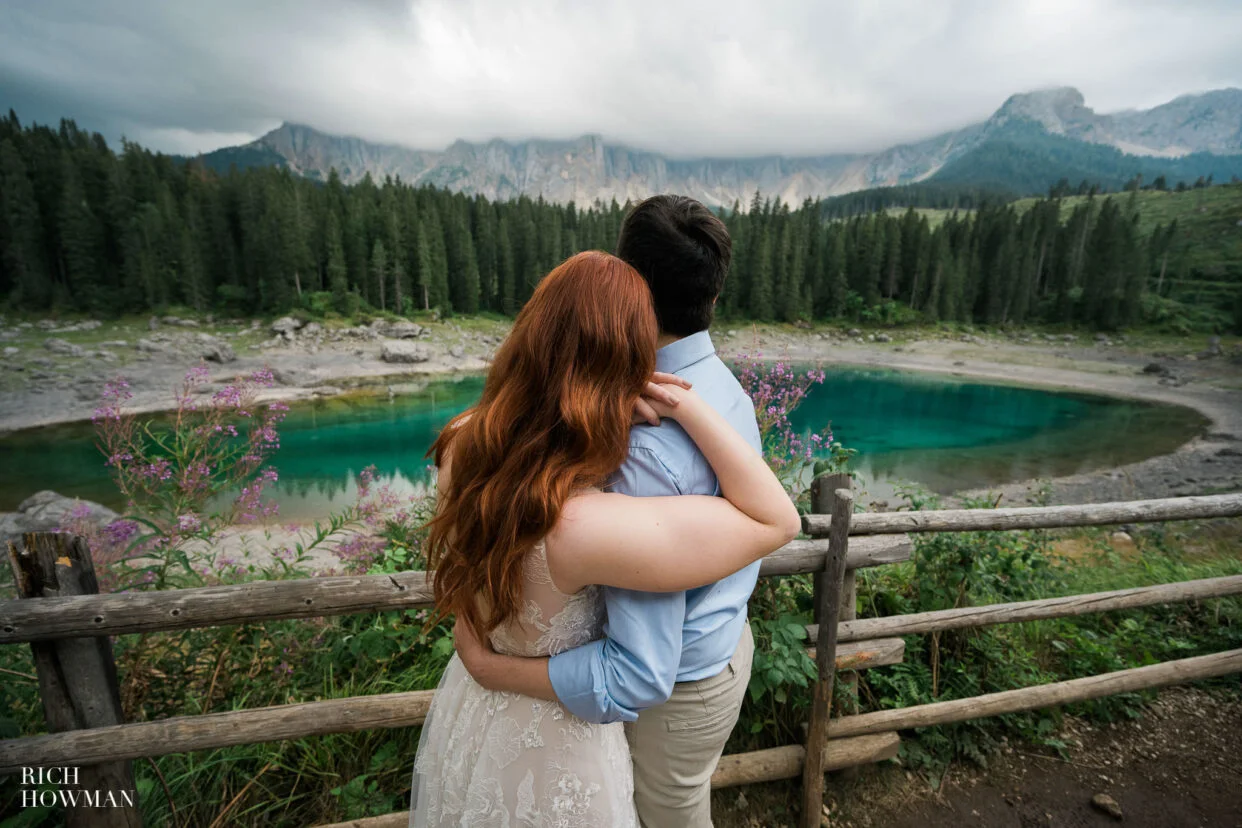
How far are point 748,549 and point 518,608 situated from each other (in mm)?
507

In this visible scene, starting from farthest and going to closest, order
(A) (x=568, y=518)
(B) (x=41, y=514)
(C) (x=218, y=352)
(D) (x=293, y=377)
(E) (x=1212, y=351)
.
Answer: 1. (E) (x=1212, y=351)
2. (C) (x=218, y=352)
3. (D) (x=293, y=377)
4. (B) (x=41, y=514)
5. (A) (x=568, y=518)

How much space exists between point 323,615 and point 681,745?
4.88 feet

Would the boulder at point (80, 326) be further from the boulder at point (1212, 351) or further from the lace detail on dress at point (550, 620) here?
the boulder at point (1212, 351)

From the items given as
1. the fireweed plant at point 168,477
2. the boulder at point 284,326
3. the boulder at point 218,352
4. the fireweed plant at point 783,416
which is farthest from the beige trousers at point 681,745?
the boulder at point 284,326

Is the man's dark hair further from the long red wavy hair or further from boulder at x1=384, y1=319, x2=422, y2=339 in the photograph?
boulder at x1=384, y1=319, x2=422, y2=339

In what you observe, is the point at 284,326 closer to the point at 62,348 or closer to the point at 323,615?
the point at 62,348

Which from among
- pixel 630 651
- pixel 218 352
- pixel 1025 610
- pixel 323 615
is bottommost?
pixel 218 352

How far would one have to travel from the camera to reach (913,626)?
112 inches

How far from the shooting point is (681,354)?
136 cm

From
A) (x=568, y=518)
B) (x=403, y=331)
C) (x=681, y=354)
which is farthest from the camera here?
(x=403, y=331)

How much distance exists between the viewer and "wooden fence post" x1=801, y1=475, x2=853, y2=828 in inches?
98.5

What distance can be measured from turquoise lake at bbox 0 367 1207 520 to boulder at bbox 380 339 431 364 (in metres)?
4.96

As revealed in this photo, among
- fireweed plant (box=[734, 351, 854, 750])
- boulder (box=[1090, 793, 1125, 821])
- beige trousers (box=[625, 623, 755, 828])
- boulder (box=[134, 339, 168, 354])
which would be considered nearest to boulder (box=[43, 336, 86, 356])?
boulder (box=[134, 339, 168, 354])

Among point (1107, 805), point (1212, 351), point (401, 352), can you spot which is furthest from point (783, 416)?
point (1212, 351)
